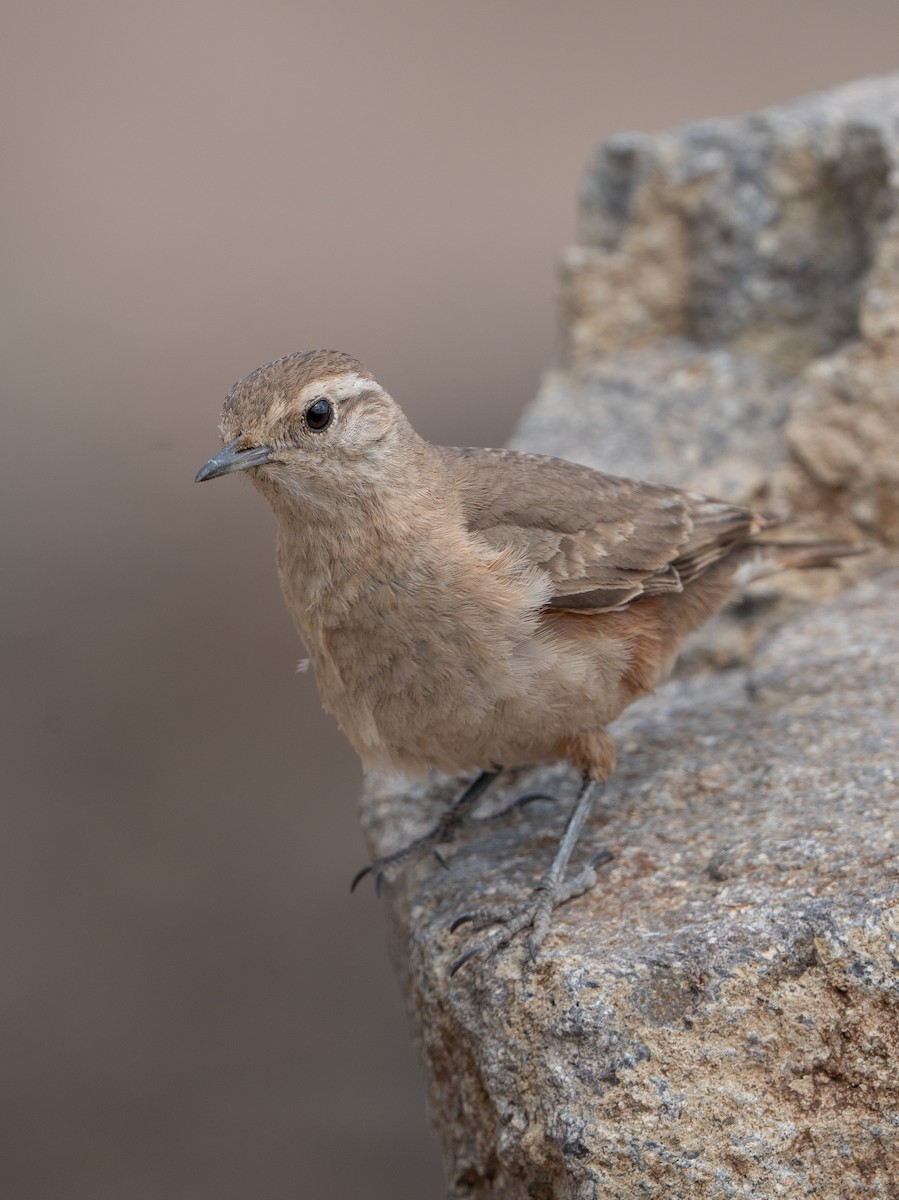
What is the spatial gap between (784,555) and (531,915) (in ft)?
7.85

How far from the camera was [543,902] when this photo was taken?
4535mm

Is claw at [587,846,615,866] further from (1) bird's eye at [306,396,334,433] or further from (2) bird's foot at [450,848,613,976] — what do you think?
(1) bird's eye at [306,396,334,433]

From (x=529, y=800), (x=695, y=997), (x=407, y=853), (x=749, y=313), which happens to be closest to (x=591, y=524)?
(x=529, y=800)

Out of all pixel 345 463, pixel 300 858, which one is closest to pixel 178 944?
pixel 300 858

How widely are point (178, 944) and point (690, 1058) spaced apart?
6192 mm

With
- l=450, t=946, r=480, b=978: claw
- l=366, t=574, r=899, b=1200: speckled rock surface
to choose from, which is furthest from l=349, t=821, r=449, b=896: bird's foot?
l=450, t=946, r=480, b=978: claw

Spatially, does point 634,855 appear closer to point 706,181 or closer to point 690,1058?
point 690,1058

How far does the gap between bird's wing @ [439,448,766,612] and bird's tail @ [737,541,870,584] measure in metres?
0.23

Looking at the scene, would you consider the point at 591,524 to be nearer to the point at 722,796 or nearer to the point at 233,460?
the point at 722,796

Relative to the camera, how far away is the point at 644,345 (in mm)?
8016

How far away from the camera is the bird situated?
4.67m

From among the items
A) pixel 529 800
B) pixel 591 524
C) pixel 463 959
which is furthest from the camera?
pixel 529 800

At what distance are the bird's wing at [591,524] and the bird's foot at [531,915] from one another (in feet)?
3.34

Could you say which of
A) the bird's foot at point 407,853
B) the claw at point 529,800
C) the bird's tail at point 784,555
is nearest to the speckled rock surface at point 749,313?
the bird's tail at point 784,555
